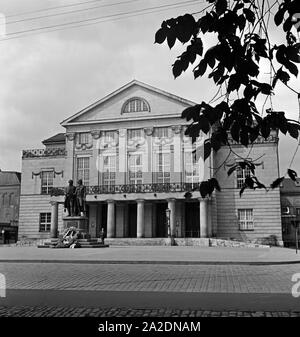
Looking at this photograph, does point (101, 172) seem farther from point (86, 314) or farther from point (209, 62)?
point (209, 62)

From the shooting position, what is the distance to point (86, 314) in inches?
284

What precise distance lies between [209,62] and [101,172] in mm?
53170

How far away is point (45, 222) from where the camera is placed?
58844 mm

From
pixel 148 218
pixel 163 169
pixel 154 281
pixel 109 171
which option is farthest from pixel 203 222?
pixel 154 281

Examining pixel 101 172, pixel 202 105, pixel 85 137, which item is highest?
pixel 85 137

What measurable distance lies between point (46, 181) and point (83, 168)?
5.97m

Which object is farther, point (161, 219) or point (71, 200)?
point (161, 219)

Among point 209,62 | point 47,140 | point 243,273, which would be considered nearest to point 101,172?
point 47,140

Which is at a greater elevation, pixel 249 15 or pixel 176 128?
pixel 176 128

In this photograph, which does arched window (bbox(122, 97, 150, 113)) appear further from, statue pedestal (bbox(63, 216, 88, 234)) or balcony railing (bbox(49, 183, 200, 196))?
statue pedestal (bbox(63, 216, 88, 234))

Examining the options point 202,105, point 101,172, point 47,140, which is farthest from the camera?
point 47,140

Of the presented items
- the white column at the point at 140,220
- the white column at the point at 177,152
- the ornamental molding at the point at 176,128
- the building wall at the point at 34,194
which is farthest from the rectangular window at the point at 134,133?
the building wall at the point at 34,194

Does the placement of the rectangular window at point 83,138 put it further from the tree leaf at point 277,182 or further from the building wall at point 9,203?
the tree leaf at point 277,182

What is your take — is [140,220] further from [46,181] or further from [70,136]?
[46,181]
